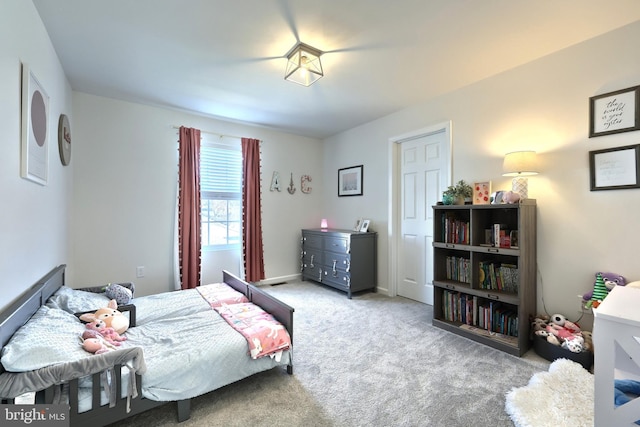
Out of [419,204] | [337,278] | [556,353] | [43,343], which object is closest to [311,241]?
[337,278]

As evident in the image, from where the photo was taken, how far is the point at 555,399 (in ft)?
5.42

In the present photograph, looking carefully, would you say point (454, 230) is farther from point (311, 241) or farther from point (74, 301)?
point (74, 301)

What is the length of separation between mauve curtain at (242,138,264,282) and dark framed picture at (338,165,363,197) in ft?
4.41

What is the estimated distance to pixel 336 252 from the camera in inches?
155

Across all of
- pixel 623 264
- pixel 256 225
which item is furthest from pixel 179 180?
pixel 623 264

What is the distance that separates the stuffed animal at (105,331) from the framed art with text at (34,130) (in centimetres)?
96

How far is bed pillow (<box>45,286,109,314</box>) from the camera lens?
1867 mm

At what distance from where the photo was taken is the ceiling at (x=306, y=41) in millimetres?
1804

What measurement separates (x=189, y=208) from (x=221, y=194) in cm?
52

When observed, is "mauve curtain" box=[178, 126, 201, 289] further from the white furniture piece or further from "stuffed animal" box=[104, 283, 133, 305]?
the white furniture piece

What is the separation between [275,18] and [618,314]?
2.34 m

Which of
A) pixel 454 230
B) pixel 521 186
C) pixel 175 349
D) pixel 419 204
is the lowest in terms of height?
pixel 175 349

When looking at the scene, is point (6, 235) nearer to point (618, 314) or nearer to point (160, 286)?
point (160, 286)

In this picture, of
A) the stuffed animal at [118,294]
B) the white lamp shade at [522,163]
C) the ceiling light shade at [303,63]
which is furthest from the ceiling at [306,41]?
the stuffed animal at [118,294]
